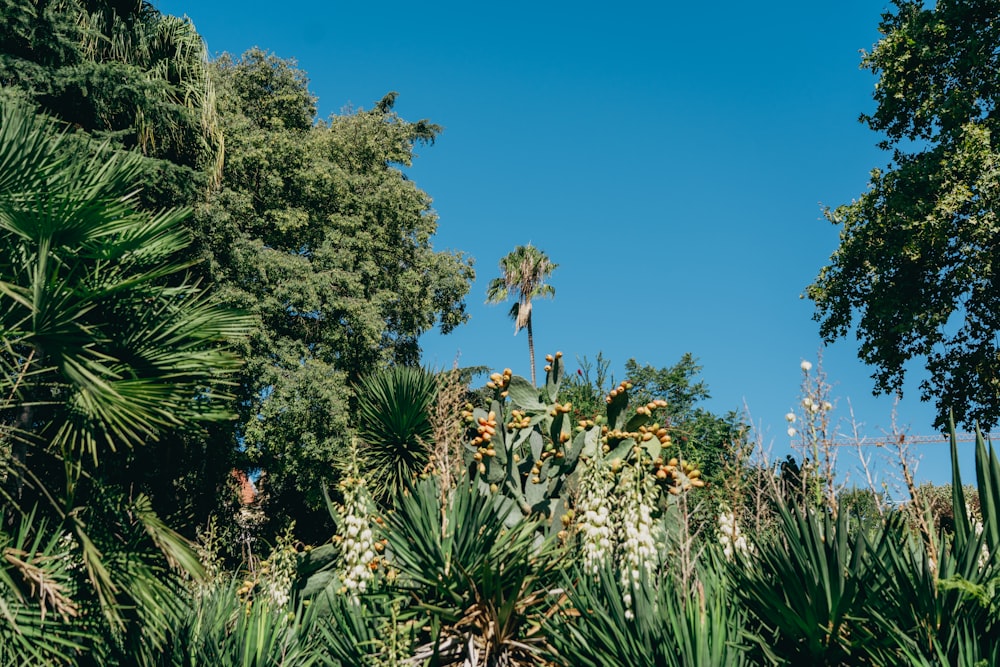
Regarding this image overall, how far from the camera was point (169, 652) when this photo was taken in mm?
4699

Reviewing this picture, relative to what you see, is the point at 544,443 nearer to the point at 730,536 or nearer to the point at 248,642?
the point at 730,536

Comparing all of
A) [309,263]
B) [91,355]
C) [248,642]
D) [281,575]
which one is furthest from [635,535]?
[309,263]

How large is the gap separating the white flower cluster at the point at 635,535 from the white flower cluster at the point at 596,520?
0.09 m

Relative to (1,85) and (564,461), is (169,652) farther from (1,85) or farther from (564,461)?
(1,85)

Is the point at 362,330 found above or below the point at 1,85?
below

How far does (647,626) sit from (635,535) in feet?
1.49

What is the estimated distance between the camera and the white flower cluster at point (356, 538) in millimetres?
4691

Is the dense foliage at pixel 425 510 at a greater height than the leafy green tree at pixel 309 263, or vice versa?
the leafy green tree at pixel 309 263

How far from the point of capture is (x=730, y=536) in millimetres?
4633

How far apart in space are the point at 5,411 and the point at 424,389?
4.03m

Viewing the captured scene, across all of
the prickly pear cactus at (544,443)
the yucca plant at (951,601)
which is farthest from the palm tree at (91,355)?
the yucca plant at (951,601)

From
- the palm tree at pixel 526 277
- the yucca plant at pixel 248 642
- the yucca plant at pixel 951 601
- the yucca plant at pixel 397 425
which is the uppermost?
the palm tree at pixel 526 277

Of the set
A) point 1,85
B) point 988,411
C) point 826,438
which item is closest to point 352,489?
point 826,438

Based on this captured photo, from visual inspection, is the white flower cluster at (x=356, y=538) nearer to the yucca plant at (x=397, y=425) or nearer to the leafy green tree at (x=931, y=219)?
the yucca plant at (x=397, y=425)
